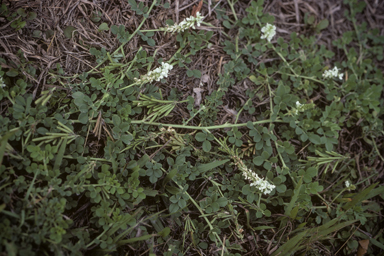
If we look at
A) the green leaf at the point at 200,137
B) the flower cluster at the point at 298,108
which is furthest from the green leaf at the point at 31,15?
the flower cluster at the point at 298,108

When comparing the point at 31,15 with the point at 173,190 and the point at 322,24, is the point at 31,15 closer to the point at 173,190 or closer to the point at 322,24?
the point at 173,190

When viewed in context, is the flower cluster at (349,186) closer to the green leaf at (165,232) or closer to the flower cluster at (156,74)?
the green leaf at (165,232)

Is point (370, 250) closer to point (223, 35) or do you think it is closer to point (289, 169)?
point (289, 169)

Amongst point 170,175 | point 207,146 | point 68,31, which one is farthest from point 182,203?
point 68,31

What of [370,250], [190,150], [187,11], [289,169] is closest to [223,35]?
[187,11]

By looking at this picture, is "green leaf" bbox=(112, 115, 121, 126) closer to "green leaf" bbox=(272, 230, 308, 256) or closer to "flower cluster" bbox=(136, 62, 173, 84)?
"flower cluster" bbox=(136, 62, 173, 84)

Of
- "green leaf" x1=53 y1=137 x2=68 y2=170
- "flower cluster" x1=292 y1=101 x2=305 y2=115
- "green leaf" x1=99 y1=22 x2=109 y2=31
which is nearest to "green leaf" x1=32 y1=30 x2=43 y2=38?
"green leaf" x1=99 y1=22 x2=109 y2=31

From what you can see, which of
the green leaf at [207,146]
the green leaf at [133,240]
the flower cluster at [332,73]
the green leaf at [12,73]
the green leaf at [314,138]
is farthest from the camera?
the flower cluster at [332,73]
